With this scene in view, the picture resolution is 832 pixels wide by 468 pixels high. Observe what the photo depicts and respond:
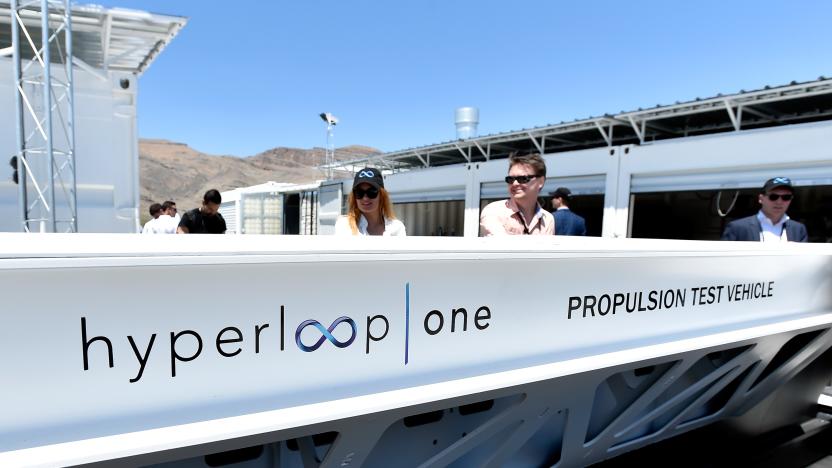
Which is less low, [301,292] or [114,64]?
[114,64]

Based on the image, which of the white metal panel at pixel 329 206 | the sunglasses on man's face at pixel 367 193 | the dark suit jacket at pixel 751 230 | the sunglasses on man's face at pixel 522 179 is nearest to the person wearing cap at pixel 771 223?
the dark suit jacket at pixel 751 230

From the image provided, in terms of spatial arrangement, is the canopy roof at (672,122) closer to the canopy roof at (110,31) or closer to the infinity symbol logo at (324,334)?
the canopy roof at (110,31)

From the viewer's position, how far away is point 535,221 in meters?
2.44

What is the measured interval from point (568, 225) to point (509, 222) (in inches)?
76.6

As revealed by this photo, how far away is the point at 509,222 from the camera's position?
234 centimetres

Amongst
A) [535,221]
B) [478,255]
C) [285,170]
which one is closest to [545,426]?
[478,255]

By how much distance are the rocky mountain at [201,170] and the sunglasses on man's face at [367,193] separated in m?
42.7

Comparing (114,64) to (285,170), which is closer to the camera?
(114,64)

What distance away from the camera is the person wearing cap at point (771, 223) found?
2953 mm

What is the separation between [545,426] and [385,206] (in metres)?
1.33

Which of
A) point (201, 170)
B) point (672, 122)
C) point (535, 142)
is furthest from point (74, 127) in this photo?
point (201, 170)

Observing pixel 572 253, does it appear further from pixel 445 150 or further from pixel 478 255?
pixel 445 150

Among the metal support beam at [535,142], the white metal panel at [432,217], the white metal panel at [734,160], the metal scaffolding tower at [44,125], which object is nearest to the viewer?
the metal scaffolding tower at [44,125]

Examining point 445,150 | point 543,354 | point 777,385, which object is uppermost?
point 445,150
